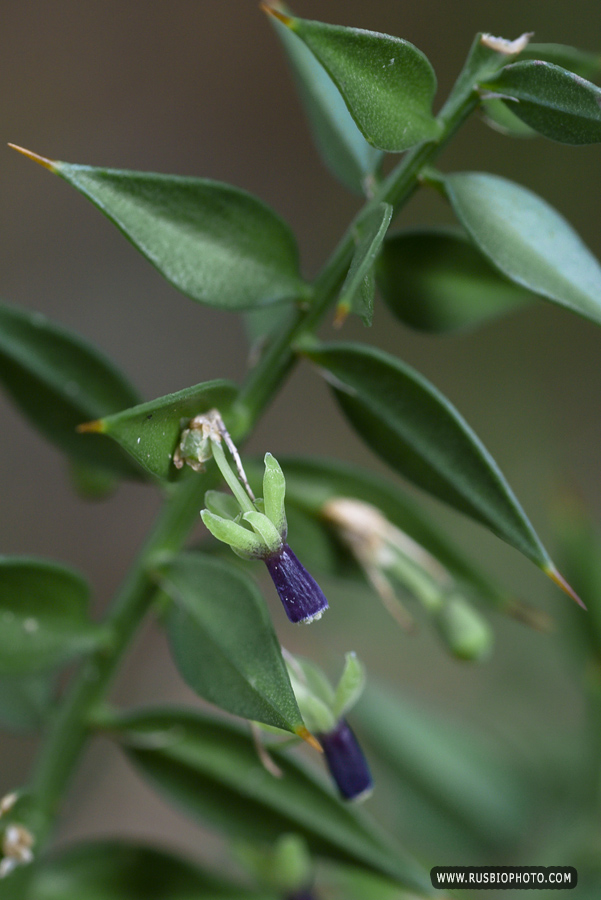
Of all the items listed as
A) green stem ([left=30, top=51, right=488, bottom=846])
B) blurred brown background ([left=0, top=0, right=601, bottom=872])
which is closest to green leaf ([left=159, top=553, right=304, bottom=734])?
green stem ([left=30, top=51, right=488, bottom=846])

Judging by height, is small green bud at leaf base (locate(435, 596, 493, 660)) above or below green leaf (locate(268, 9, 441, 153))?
below

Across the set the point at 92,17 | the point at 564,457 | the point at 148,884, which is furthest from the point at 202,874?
the point at 92,17

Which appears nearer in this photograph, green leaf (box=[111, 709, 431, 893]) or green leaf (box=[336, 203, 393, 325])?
green leaf (box=[336, 203, 393, 325])

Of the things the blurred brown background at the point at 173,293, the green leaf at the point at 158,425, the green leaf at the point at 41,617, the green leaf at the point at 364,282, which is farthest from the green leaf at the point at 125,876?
the blurred brown background at the point at 173,293

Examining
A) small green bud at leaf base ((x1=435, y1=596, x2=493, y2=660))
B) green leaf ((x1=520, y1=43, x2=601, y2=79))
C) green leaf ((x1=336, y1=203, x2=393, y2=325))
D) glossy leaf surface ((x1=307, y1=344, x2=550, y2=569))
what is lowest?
small green bud at leaf base ((x1=435, y1=596, x2=493, y2=660))

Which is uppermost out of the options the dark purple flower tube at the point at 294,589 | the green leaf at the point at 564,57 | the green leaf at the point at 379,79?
the green leaf at the point at 564,57

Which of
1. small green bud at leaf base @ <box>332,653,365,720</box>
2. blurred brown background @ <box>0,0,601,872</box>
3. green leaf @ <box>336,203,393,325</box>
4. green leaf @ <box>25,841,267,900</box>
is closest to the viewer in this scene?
green leaf @ <box>336,203,393,325</box>

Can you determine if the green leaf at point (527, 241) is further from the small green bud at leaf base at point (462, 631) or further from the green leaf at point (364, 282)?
the small green bud at leaf base at point (462, 631)

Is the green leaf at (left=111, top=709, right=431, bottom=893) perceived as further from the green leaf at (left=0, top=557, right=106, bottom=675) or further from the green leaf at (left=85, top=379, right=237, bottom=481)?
the green leaf at (left=85, top=379, right=237, bottom=481)
